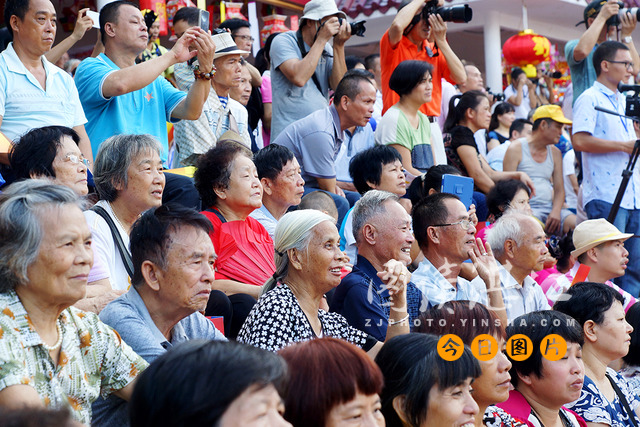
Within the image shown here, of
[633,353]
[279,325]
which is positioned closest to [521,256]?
[633,353]

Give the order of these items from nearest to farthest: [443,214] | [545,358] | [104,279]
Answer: [104,279], [545,358], [443,214]

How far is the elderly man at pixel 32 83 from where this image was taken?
3.69 m

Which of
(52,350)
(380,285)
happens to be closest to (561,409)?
(380,285)

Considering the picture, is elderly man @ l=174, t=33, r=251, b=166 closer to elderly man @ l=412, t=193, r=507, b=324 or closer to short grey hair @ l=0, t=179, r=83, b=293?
elderly man @ l=412, t=193, r=507, b=324

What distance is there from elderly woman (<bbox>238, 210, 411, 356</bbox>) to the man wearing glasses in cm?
294

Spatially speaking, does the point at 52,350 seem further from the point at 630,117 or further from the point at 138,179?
the point at 630,117

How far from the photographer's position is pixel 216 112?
463 centimetres

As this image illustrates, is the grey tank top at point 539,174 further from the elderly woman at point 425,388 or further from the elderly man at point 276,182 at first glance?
the elderly woman at point 425,388

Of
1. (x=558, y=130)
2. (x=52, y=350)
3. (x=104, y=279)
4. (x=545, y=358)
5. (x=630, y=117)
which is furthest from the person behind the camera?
(x=558, y=130)

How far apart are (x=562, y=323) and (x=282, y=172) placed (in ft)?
5.10

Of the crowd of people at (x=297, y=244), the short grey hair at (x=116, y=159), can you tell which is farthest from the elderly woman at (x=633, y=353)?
the short grey hair at (x=116, y=159)

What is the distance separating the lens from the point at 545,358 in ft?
9.93

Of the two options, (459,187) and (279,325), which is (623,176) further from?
(279,325)

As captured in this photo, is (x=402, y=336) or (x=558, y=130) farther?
(x=558, y=130)
